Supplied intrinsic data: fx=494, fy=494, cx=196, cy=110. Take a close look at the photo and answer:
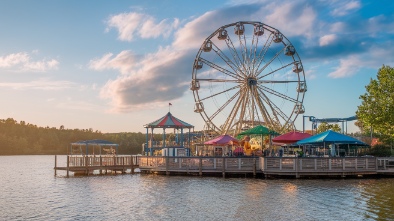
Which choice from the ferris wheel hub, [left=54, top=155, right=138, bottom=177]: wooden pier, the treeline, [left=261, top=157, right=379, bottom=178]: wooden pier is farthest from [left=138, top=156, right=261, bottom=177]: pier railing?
the treeline

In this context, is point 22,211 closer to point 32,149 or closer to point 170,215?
point 170,215

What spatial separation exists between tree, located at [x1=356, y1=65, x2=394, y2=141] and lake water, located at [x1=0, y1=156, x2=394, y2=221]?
33.1ft

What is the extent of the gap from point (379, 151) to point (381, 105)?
180 inches

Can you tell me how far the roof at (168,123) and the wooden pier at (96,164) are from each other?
12.3ft

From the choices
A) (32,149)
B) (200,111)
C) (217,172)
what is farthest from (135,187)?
(32,149)

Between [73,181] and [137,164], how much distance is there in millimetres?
9077

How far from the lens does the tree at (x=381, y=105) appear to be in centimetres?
4412

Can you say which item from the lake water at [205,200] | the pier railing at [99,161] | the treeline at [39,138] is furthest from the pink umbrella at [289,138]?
the treeline at [39,138]

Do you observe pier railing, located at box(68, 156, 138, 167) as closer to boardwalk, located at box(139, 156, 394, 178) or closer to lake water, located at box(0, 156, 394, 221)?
lake water, located at box(0, 156, 394, 221)

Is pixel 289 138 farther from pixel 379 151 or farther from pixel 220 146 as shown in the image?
pixel 379 151

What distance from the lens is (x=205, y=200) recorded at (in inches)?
1021

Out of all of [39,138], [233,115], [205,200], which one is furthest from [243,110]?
[39,138]

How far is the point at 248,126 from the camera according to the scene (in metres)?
52.0

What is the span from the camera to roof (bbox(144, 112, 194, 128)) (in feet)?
151
